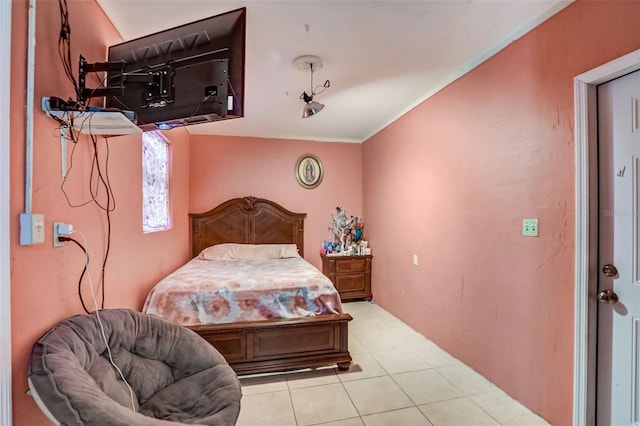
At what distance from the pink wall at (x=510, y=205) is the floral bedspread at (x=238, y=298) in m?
1.12

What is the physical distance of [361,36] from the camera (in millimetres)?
2096

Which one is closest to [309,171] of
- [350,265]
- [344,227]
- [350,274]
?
[344,227]

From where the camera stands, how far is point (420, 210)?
10.8 ft

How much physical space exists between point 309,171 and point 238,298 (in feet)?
8.94

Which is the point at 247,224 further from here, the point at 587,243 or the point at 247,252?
the point at 587,243

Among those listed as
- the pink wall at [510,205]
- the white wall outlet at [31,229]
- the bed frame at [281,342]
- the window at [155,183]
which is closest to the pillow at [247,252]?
the window at [155,183]

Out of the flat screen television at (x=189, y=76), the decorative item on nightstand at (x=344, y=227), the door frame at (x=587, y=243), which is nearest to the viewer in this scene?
the flat screen television at (x=189, y=76)

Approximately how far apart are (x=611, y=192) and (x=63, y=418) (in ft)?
8.27

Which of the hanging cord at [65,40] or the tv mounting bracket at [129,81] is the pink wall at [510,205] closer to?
the tv mounting bracket at [129,81]

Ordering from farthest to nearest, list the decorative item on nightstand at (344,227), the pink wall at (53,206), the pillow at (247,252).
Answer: the decorative item on nightstand at (344,227), the pillow at (247,252), the pink wall at (53,206)

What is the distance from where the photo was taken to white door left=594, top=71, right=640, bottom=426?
1.49 meters

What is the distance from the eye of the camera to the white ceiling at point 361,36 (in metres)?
1.80

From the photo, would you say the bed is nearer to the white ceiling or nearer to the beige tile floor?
the beige tile floor

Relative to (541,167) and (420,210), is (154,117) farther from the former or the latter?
(420,210)
